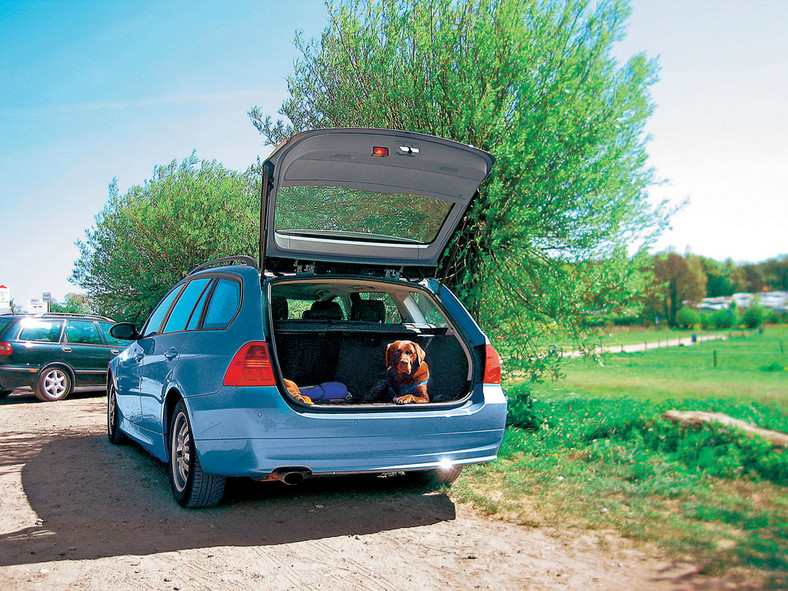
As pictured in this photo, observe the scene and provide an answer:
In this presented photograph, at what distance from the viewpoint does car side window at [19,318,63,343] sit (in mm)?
13039

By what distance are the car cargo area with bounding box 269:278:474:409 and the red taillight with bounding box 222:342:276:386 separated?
111 cm

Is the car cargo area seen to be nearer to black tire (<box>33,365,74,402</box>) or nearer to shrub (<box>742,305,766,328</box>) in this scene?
shrub (<box>742,305,766,328</box>)

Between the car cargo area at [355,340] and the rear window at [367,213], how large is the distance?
440 millimetres

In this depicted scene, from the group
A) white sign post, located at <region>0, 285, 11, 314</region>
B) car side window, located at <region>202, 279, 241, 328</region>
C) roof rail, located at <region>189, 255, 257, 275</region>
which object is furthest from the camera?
white sign post, located at <region>0, 285, 11, 314</region>

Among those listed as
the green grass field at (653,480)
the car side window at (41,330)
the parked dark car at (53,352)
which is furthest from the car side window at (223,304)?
the car side window at (41,330)

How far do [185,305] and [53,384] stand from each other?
8958mm

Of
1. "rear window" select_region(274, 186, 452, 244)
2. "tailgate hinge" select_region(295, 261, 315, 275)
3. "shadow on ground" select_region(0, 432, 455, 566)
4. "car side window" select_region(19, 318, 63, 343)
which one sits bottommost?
"shadow on ground" select_region(0, 432, 455, 566)

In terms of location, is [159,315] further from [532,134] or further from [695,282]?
[695,282]

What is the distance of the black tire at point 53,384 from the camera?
43.0ft

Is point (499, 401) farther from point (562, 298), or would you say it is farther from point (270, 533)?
point (562, 298)

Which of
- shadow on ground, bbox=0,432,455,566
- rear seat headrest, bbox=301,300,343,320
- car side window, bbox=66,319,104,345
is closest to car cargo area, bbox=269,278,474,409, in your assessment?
rear seat headrest, bbox=301,300,343,320

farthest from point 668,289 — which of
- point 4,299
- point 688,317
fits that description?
point 4,299

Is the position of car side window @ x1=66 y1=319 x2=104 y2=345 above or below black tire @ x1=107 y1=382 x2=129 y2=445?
above

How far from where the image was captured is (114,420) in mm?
7672
